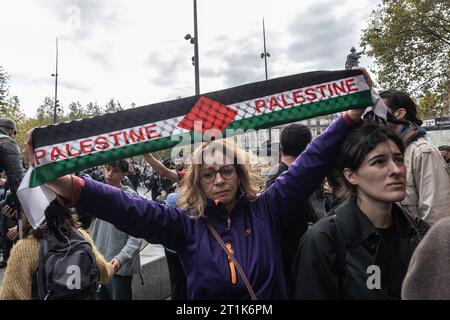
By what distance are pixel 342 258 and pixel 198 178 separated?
853mm

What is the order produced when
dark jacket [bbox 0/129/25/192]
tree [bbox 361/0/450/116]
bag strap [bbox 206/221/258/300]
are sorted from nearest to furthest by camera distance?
bag strap [bbox 206/221/258/300]
dark jacket [bbox 0/129/25/192]
tree [bbox 361/0/450/116]

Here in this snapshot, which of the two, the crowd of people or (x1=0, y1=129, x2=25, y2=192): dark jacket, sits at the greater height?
(x1=0, y1=129, x2=25, y2=192): dark jacket

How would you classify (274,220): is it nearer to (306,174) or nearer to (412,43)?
(306,174)

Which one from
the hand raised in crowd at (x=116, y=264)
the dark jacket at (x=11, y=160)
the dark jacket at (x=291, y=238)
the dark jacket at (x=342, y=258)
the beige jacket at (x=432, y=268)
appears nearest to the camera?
the beige jacket at (x=432, y=268)

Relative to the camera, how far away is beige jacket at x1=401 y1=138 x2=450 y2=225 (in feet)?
7.75

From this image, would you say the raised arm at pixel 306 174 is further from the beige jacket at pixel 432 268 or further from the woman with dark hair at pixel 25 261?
the woman with dark hair at pixel 25 261

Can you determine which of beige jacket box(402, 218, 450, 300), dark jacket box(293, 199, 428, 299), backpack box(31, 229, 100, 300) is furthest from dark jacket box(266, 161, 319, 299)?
beige jacket box(402, 218, 450, 300)

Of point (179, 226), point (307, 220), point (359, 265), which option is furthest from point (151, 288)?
point (359, 265)

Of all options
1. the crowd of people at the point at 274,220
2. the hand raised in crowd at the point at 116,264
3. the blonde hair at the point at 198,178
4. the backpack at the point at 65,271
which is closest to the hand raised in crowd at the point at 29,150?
the crowd of people at the point at 274,220

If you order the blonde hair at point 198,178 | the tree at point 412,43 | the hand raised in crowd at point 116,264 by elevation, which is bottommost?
the hand raised in crowd at point 116,264

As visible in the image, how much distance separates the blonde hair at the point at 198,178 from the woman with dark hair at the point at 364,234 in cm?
50

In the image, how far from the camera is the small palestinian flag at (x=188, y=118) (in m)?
1.81

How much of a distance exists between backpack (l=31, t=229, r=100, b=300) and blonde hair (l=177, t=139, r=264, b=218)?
2.23 feet

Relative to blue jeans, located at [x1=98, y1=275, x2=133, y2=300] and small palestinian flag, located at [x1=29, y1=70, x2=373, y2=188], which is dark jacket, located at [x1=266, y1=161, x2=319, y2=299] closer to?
small palestinian flag, located at [x1=29, y1=70, x2=373, y2=188]
